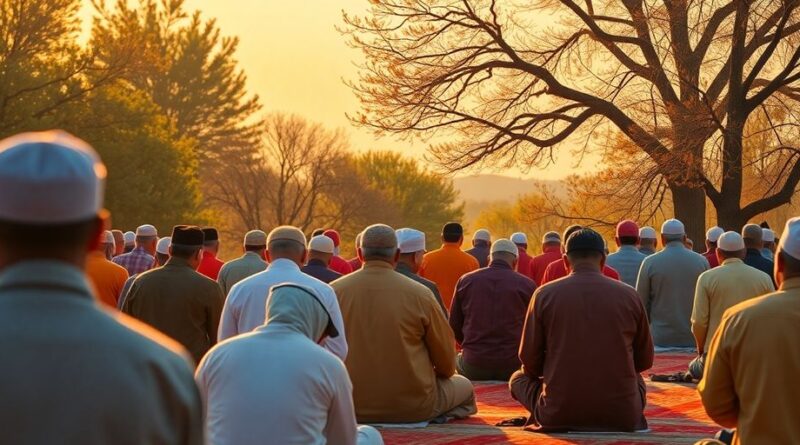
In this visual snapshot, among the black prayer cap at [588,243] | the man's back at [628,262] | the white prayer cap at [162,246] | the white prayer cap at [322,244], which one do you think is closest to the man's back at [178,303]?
the white prayer cap at [322,244]

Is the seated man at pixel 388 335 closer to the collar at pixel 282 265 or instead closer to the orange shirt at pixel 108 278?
the collar at pixel 282 265

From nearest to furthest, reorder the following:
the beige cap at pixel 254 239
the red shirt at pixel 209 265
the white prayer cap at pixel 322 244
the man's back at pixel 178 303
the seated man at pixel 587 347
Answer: the seated man at pixel 587 347
the man's back at pixel 178 303
the white prayer cap at pixel 322 244
the beige cap at pixel 254 239
the red shirt at pixel 209 265

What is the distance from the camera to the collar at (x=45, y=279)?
2.75 metres

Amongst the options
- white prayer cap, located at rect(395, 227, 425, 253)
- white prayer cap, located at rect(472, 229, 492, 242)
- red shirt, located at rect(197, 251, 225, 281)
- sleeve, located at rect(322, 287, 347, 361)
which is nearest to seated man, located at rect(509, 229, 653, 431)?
sleeve, located at rect(322, 287, 347, 361)

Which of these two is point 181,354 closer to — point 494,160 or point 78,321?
point 78,321

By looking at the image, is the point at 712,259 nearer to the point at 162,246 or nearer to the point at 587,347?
Answer: the point at 162,246

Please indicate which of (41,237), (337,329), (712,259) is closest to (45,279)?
(41,237)

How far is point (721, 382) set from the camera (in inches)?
234

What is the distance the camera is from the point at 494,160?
1293 inches

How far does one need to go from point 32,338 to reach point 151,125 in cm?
4782

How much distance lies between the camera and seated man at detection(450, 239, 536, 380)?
43.2 ft

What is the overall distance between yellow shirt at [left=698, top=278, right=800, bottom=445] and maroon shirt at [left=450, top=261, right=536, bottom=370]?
23.7ft

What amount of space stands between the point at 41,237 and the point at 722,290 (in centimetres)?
1000

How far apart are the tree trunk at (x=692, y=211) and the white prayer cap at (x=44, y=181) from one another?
29.4 metres
